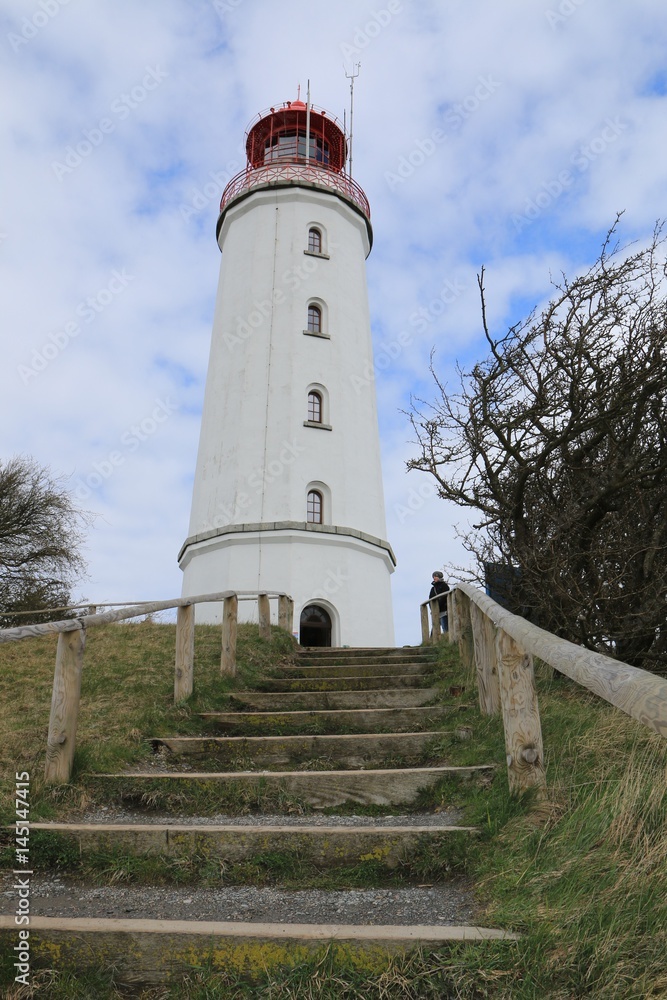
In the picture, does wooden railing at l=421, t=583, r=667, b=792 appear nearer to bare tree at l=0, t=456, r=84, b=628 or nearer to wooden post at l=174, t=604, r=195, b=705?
wooden post at l=174, t=604, r=195, b=705

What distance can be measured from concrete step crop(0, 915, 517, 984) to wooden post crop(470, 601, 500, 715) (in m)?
2.48

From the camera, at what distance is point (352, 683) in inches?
284

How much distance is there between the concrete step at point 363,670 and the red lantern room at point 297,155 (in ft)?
46.0

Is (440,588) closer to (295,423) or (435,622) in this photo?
(435,622)

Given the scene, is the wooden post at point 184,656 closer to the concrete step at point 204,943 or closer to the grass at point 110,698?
the grass at point 110,698

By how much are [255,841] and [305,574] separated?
11.5 meters

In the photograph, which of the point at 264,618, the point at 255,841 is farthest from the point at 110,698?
the point at 264,618

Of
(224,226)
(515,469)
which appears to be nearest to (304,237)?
(224,226)

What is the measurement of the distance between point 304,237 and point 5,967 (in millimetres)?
17369

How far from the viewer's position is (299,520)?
15148 millimetres

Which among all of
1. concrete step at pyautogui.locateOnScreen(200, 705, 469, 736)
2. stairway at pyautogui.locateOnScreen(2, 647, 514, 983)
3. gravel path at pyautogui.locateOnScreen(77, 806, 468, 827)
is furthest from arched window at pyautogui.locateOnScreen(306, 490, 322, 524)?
gravel path at pyautogui.locateOnScreen(77, 806, 468, 827)

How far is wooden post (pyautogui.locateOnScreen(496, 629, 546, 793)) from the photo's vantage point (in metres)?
3.25

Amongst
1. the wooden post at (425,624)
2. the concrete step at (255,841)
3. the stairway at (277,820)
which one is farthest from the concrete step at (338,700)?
the wooden post at (425,624)

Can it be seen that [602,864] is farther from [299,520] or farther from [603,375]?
[299,520]
